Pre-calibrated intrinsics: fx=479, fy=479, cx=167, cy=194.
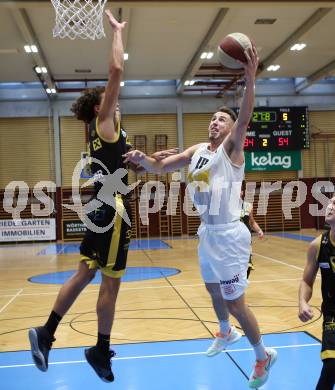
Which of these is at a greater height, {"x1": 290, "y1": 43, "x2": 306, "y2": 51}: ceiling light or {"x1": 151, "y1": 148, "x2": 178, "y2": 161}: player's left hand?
{"x1": 290, "y1": 43, "x2": 306, "y2": 51}: ceiling light

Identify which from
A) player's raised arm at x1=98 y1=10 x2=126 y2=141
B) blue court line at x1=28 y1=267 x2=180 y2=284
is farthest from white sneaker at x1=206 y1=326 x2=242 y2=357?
blue court line at x1=28 y1=267 x2=180 y2=284

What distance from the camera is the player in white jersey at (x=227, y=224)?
140 inches

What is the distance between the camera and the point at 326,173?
20.6 meters

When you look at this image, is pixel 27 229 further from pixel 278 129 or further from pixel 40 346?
pixel 40 346

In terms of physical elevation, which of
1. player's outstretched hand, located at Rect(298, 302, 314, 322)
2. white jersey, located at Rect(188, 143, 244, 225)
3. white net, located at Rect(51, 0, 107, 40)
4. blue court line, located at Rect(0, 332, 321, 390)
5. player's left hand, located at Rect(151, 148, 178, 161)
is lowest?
blue court line, located at Rect(0, 332, 321, 390)

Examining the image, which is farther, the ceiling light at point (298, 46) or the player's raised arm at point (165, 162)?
the ceiling light at point (298, 46)

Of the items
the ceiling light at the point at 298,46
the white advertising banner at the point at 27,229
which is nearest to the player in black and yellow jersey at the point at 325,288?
the ceiling light at the point at 298,46

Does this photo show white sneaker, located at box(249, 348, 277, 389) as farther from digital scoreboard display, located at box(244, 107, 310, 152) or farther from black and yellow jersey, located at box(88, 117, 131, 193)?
digital scoreboard display, located at box(244, 107, 310, 152)

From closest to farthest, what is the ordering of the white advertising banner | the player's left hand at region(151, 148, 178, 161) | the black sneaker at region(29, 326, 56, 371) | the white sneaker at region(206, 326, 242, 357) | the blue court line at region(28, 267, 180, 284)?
the black sneaker at region(29, 326, 56, 371)
the player's left hand at region(151, 148, 178, 161)
the white sneaker at region(206, 326, 242, 357)
the blue court line at region(28, 267, 180, 284)
the white advertising banner

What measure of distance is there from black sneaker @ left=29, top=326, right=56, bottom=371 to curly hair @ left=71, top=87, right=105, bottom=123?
1593 mm

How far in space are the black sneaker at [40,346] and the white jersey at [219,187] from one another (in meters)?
1.47

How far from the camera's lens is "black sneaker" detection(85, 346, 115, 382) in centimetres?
332

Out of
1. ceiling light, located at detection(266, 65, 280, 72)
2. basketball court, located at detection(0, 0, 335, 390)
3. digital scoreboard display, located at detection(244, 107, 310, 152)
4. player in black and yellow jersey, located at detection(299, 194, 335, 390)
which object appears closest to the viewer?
player in black and yellow jersey, located at detection(299, 194, 335, 390)

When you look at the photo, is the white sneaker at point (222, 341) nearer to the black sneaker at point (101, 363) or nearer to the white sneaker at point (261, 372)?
the white sneaker at point (261, 372)
